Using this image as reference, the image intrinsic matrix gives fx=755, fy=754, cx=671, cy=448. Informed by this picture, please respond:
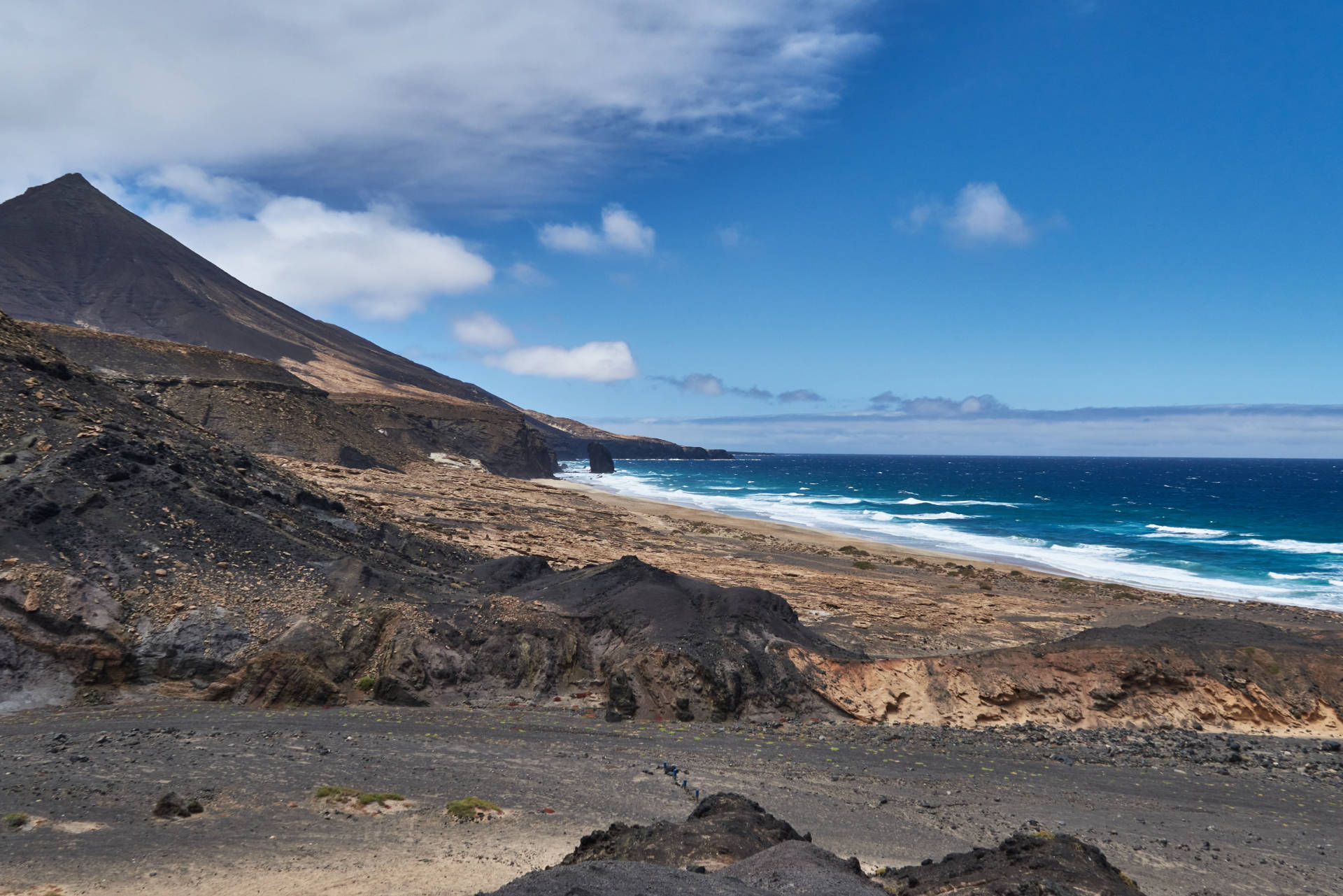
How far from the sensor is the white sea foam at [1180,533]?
61.2m

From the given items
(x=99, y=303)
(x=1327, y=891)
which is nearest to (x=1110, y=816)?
(x=1327, y=891)

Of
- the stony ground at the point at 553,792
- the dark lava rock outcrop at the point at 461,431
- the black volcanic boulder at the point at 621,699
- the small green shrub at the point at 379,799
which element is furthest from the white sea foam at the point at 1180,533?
the dark lava rock outcrop at the point at 461,431

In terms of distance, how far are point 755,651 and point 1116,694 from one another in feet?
26.0

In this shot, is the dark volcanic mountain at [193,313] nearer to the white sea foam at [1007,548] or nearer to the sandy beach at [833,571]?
the white sea foam at [1007,548]

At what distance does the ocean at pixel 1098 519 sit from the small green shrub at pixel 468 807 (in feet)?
134

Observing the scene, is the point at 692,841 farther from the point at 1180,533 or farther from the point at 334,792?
the point at 1180,533

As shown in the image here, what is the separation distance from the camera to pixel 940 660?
57.7 ft

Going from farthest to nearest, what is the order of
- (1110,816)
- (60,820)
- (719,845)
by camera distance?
(1110,816)
(60,820)
(719,845)

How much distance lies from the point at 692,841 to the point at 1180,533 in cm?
6966

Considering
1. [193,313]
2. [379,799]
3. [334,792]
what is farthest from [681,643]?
[193,313]

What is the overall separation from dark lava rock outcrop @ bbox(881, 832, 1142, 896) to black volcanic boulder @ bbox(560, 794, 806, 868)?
1.41 metres

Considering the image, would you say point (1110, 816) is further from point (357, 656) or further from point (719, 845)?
point (357, 656)

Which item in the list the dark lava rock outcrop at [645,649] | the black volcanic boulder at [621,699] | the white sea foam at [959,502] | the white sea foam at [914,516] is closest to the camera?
the black volcanic boulder at [621,699]

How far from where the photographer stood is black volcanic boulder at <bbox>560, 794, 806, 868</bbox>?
7969 millimetres
